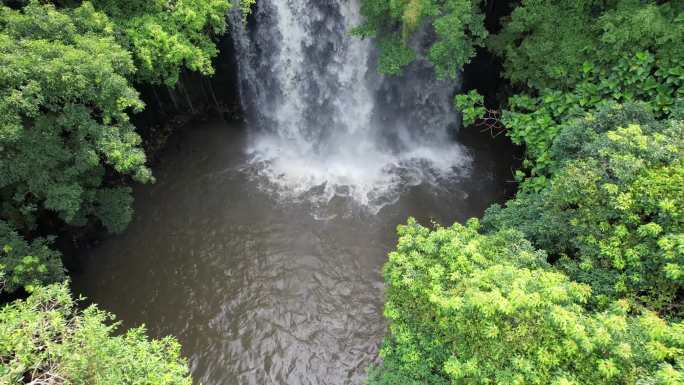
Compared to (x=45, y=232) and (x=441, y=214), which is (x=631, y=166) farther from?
(x=45, y=232)

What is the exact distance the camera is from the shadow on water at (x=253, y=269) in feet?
33.7

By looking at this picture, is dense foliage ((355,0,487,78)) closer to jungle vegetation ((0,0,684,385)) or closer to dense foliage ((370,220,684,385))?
jungle vegetation ((0,0,684,385))

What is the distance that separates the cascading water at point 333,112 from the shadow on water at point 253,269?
3.49 ft

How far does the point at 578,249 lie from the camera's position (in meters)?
7.32

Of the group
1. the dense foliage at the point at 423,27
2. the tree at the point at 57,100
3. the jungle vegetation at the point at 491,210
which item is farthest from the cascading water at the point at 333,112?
the tree at the point at 57,100

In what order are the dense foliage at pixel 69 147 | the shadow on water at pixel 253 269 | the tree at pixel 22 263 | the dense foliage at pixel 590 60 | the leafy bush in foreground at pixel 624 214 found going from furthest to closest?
the shadow on water at pixel 253 269 → the tree at pixel 22 263 → the dense foliage at pixel 590 60 → the leafy bush in foreground at pixel 624 214 → the dense foliage at pixel 69 147

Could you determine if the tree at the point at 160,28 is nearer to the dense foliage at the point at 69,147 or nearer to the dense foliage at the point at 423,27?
the dense foliage at the point at 69,147

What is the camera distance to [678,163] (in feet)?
20.6

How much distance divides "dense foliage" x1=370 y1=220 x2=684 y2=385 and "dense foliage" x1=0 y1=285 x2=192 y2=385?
382 cm

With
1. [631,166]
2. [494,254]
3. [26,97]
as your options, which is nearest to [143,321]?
[26,97]

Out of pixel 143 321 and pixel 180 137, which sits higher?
pixel 180 137

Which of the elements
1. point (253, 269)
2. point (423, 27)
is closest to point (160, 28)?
point (253, 269)

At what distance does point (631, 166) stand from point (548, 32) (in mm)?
5689

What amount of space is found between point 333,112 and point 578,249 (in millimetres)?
10897
